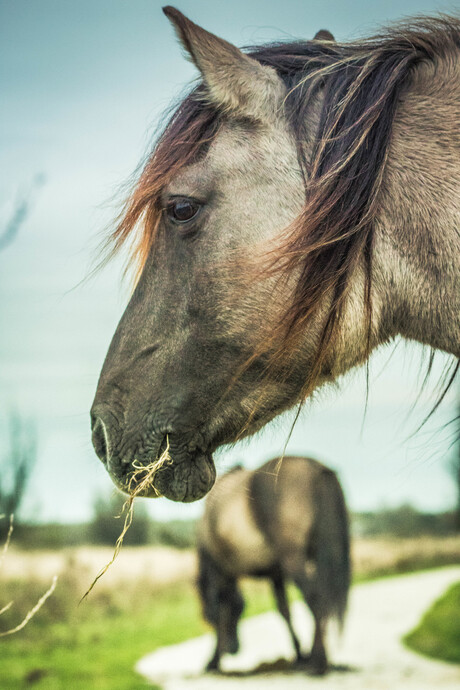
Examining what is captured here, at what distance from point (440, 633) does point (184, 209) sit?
7.91 meters

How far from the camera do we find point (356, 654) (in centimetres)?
673

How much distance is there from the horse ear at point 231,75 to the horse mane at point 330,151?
0.04 metres

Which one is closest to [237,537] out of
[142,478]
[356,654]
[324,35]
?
[356,654]

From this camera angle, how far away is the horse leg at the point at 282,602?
18.6 feet

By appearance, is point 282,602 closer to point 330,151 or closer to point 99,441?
point 99,441

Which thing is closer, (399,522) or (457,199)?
(457,199)

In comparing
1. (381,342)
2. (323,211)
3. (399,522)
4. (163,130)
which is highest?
(163,130)

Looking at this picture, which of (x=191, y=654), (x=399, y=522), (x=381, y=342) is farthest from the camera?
(x=399, y=522)

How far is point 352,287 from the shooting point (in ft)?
3.51

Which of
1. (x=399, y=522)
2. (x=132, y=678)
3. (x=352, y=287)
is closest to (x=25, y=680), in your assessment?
(x=132, y=678)

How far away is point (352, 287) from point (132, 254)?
58 cm

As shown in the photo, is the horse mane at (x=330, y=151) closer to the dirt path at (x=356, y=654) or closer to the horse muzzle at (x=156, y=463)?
the horse muzzle at (x=156, y=463)

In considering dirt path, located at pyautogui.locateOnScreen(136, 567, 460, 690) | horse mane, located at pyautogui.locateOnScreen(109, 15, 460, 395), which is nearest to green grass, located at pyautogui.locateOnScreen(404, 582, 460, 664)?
dirt path, located at pyautogui.locateOnScreen(136, 567, 460, 690)

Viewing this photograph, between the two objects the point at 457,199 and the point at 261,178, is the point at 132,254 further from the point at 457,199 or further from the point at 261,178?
the point at 457,199
